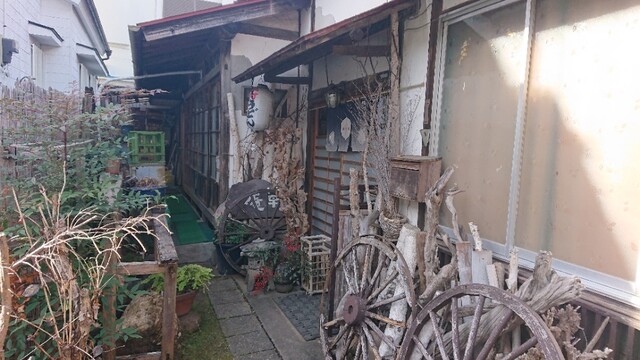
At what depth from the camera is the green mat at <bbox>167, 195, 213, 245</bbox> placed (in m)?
8.62

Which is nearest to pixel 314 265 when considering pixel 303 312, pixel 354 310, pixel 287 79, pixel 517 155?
pixel 303 312

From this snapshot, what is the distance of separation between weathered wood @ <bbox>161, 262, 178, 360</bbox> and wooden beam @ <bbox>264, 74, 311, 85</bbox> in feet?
14.0

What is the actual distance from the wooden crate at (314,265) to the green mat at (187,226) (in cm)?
327

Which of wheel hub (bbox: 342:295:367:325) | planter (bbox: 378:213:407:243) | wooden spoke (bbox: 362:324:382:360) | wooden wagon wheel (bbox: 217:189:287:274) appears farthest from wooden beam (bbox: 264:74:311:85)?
wooden spoke (bbox: 362:324:382:360)

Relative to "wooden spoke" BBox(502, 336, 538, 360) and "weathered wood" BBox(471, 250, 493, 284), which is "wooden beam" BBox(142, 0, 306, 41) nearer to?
"weathered wood" BBox(471, 250, 493, 284)

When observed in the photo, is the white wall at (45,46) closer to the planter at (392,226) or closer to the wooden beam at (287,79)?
the wooden beam at (287,79)

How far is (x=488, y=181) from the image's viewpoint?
3.50 meters

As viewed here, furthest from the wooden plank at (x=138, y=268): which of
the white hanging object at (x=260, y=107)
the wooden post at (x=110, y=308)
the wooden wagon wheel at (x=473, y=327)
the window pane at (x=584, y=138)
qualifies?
the white hanging object at (x=260, y=107)

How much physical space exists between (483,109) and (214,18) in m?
5.27

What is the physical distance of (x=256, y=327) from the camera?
197 inches

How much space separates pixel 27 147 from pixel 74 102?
0.61 m

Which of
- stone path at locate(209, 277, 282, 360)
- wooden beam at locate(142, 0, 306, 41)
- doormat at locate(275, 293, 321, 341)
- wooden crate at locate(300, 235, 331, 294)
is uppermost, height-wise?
wooden beam at locate(142, 0, 306, 41)

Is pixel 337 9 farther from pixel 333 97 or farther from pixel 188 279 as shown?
pixel 188 279

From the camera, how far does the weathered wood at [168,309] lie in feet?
12.0
